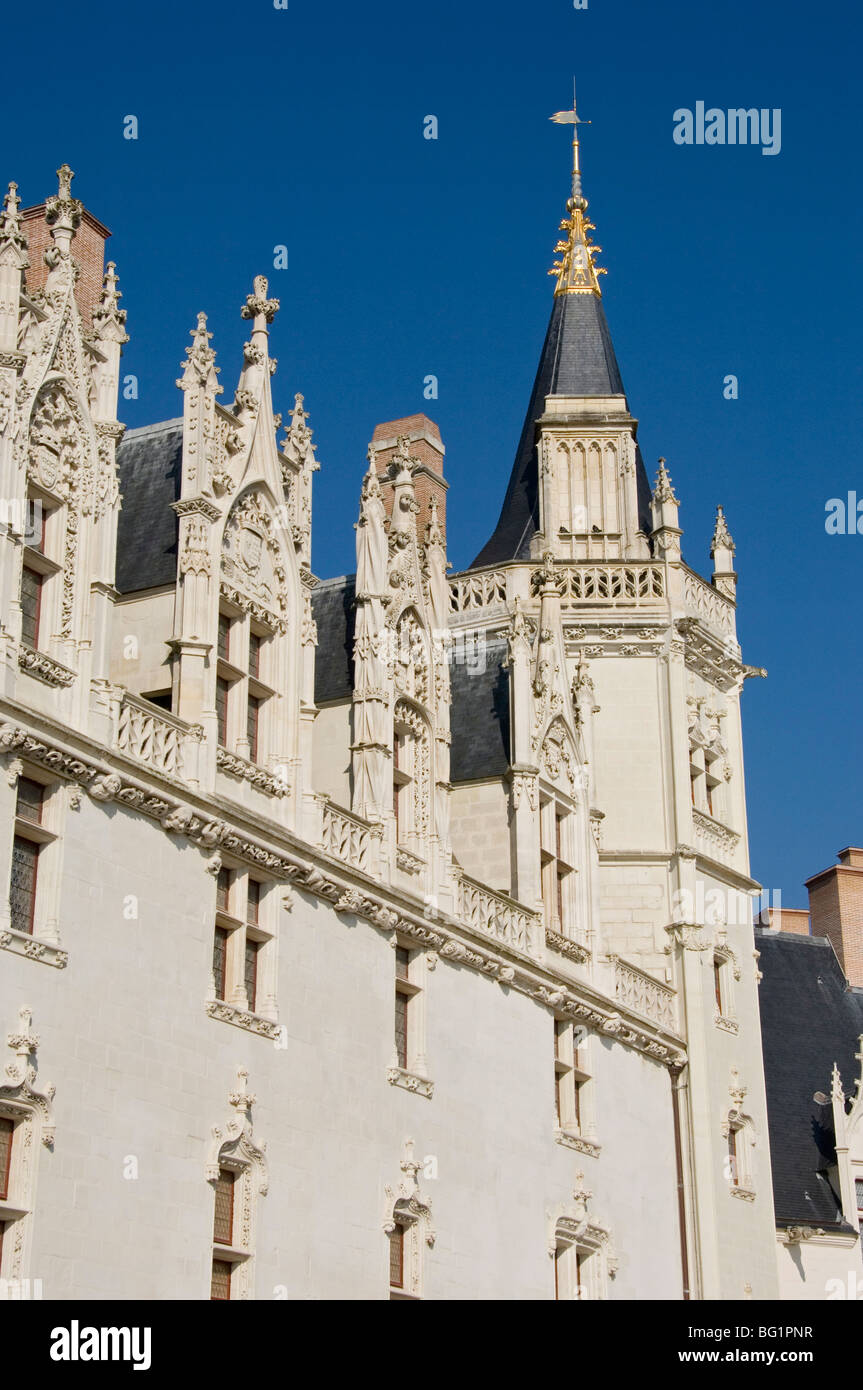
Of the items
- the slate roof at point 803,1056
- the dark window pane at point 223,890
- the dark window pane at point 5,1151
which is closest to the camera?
the dark window pane at point 5,1151

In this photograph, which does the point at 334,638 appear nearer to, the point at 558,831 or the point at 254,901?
the point at 558,831

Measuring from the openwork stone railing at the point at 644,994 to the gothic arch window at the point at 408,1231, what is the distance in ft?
23.2

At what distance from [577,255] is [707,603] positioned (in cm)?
904

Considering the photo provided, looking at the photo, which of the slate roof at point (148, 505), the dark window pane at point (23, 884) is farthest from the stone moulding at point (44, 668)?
the slate roof at point (148, 505)

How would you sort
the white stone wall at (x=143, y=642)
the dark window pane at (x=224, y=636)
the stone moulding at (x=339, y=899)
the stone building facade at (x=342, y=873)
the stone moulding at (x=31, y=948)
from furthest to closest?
the dark window pane at (x=224, y=636), the white stone wall at (x=143, y=642), the stone moulding at (x=339, y=899), the stone building facade at (x=342, y=873), the stone moulding at (x=31, y=948)

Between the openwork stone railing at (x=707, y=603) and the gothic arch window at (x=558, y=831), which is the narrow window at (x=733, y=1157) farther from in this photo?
the openwork stone railing at (x=707, y=603)

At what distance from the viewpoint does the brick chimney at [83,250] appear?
25797mm

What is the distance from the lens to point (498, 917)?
28.8 meters

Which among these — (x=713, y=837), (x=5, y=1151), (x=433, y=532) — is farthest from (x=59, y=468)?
(x=713, y=837)

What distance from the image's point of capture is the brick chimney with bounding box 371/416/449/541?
112 ft

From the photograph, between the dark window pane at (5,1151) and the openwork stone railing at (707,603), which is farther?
the openwork stone railing at (707,603)
